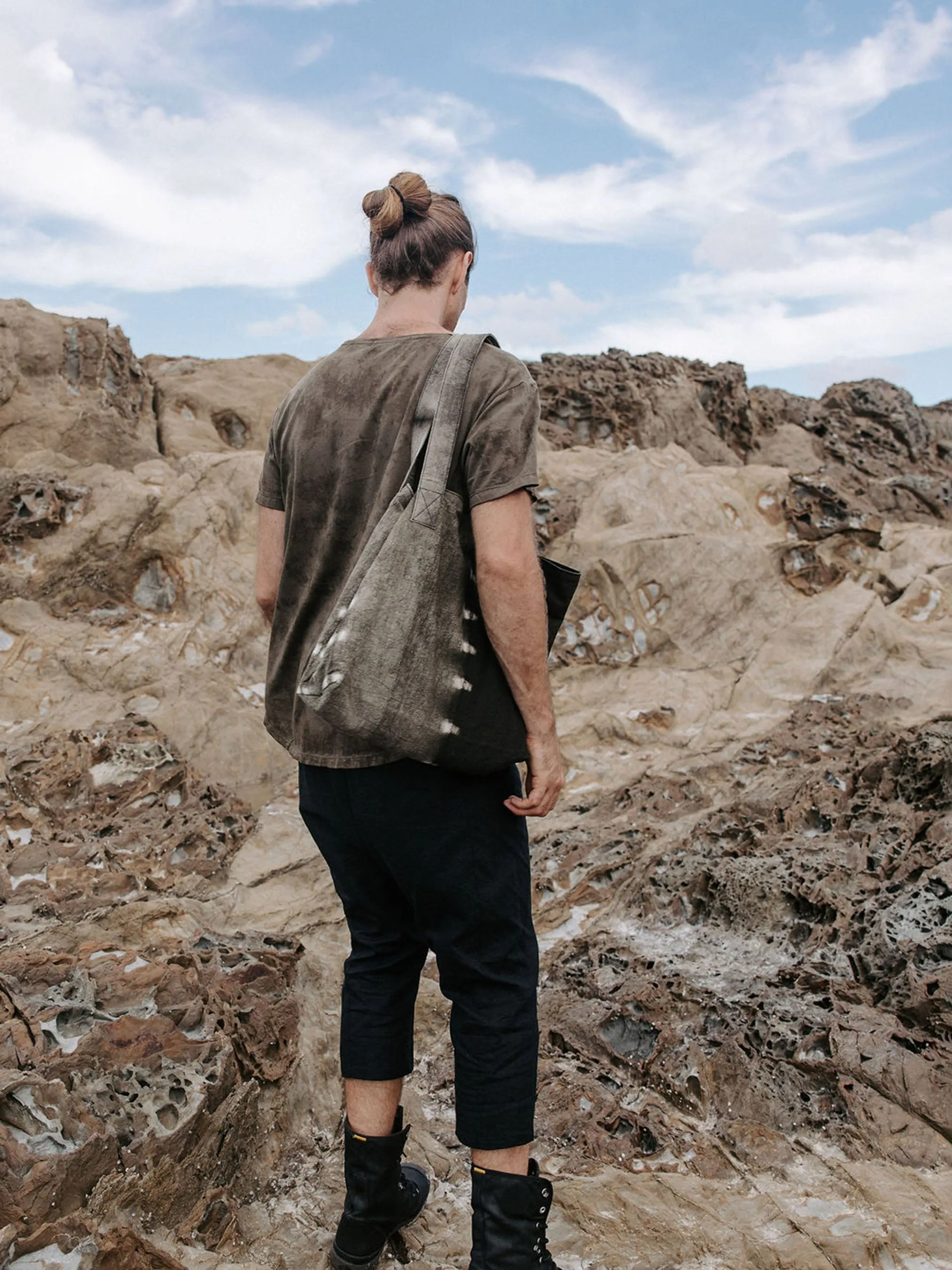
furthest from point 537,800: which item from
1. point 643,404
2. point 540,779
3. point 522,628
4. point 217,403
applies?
point 643,404

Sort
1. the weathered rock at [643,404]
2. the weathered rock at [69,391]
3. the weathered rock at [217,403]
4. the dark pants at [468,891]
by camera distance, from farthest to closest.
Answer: the weathered rock at [643,404] < the weathered rock at [217,403] < the weathered rock at [69,391] < the dark pants at [468,891]

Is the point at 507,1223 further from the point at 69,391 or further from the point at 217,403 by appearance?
the point at 217,403

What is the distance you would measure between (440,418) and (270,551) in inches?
25.4

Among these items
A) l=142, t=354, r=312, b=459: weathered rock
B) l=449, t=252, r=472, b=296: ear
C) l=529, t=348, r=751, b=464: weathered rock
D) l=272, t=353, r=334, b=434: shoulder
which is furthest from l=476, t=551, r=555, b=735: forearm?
l=529, t=348, r=751, b=464: weathered rock

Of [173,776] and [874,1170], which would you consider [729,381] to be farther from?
[874,1170]

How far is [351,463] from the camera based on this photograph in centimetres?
204

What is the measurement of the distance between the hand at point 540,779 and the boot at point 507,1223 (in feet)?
2.43

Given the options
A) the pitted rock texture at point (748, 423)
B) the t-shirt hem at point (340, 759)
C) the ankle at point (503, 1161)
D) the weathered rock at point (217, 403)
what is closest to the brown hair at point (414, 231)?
the t-shirt hem at point (340, 759)

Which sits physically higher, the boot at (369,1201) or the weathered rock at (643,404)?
the weathered rock at (643,404)

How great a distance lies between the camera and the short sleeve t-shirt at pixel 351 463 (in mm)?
1907

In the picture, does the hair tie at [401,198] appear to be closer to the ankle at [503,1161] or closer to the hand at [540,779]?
the hand at [540,779]

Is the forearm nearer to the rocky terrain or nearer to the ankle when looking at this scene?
the ankle

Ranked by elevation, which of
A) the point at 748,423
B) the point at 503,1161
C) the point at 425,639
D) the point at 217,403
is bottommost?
the point at 503,1161

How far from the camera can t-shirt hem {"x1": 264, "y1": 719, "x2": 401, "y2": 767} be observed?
1963 millimetres
